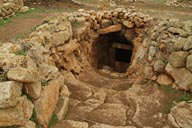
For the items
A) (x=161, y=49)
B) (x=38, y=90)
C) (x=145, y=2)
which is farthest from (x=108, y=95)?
(x=145, y=2)

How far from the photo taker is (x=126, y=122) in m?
5.68

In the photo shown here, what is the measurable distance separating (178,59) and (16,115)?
421 centimetres

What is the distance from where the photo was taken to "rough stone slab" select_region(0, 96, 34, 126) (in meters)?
4.20

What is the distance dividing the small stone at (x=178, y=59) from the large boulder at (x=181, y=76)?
0.10 metres

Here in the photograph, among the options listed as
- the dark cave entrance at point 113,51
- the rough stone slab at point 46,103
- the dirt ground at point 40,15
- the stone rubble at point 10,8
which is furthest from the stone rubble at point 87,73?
the stone rubble at point 10,8

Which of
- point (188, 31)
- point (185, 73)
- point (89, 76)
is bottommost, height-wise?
point (89, 76)

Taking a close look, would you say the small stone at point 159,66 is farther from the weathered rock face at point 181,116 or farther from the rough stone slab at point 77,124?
the rough stone slab at point 77,124

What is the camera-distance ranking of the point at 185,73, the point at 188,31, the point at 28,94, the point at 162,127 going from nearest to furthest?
the point at 28,94, the point at 162,127, the point at 185,73, the point at 188,31

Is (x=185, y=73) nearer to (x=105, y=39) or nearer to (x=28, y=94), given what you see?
(x=28, y=94)

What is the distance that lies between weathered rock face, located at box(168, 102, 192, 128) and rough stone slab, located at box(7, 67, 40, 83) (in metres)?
2.74

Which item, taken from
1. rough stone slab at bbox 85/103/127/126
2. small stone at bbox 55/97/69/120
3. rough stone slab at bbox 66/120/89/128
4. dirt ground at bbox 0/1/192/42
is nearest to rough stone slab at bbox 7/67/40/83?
small stone at bbox 55/97/69/120

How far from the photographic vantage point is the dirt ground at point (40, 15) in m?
8.80

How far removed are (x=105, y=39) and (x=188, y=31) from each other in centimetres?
476

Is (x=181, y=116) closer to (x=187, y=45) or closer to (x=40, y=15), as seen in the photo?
(x=187, y=45)
